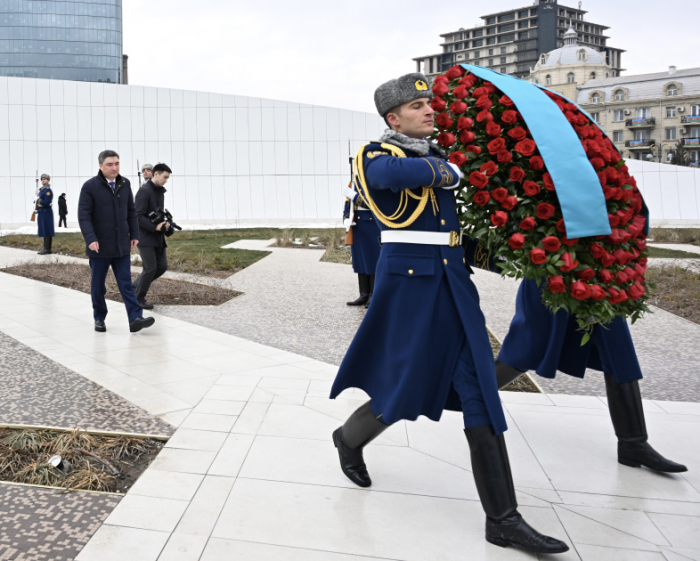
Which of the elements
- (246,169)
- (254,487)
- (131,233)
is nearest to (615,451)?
(254,487)

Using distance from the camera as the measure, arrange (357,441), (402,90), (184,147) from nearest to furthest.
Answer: (402,90), (357,441), (184,147)

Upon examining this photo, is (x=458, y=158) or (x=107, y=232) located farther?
(x=107, y=232)

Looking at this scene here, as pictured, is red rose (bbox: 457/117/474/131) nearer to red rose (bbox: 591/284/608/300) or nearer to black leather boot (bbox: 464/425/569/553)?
red rose (bbox: 591/284/608/300)

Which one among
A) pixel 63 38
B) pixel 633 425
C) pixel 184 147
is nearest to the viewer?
pixel 633 425

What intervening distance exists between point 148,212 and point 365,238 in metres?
2.76

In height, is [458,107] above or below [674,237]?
above

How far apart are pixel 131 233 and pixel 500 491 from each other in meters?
5.64

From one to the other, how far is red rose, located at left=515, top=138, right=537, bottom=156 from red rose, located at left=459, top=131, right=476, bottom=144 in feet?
0.66

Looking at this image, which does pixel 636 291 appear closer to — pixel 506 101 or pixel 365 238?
pixel 506 101

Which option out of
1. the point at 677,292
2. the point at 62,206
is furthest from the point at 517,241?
the point at 62,206

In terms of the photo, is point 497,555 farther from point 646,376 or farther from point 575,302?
point 646,376

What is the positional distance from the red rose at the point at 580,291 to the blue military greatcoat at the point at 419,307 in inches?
15.1

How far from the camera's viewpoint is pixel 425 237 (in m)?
2.87

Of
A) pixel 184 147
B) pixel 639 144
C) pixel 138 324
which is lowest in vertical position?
pixel 138 324
